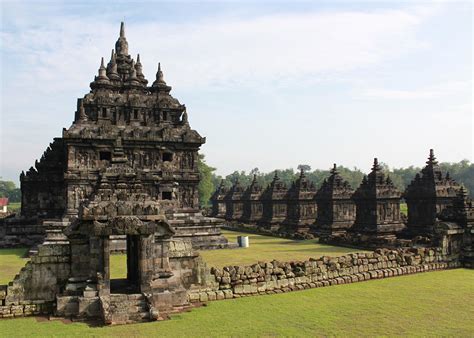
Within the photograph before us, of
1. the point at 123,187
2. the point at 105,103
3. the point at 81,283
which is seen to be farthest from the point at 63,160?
the point at 81,283

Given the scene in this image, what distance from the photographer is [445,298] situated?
12203 mm

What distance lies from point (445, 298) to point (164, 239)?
767cm

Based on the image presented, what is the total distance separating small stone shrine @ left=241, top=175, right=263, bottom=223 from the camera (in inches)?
1753

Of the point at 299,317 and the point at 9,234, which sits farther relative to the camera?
the point at 9,234

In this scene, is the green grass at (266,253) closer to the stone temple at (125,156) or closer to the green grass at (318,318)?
the stone temple at (125,156)

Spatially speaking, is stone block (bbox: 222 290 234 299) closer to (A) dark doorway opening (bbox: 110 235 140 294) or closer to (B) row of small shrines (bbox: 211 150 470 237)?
(A) dark doorway opening (bbox: 110 235 140 294)

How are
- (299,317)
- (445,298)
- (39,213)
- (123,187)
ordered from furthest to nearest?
1. (39,213)
2. (123,187)
3. (445,298)
4. (299,317)

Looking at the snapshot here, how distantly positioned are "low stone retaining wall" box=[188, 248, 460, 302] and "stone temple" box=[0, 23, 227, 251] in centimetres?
1204

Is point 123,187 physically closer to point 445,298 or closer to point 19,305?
point 19,305

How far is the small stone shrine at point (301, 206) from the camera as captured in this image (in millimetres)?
36312

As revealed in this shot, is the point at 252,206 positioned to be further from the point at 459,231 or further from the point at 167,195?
the point at 459,231

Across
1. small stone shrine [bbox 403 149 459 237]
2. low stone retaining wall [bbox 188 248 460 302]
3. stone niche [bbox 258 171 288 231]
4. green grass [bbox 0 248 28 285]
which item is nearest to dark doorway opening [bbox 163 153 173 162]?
green grass [bbox 0 248 28 285]

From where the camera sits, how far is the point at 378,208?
1064 inches

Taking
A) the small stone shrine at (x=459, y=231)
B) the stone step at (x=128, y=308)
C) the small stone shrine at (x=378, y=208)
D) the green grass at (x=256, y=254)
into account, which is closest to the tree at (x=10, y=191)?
the green grass at (x=256, y=254)
